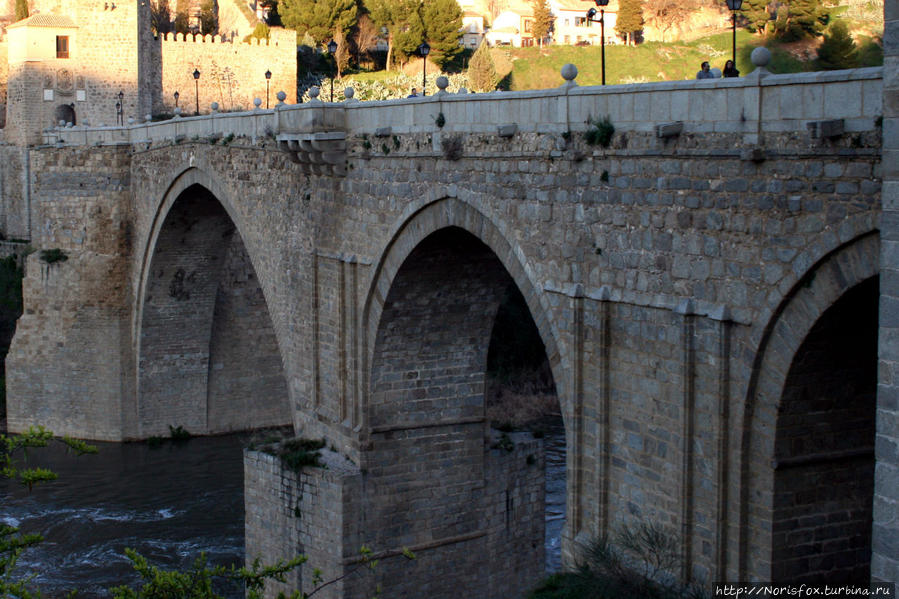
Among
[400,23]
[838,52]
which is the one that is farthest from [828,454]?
[400,23]

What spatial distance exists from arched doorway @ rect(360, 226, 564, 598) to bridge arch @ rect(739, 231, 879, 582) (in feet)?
17.8

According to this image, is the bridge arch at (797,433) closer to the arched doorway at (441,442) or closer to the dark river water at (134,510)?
the arched doorway at (441,442)

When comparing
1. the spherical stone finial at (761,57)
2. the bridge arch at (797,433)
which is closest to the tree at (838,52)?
the bridge arch at (797,433)

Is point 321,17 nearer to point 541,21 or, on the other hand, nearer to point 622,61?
point 622,61

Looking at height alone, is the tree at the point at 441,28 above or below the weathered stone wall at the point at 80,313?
above

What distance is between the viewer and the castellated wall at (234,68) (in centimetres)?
4522

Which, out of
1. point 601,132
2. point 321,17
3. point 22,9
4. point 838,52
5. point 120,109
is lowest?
point 601,132

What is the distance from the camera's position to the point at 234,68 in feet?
154

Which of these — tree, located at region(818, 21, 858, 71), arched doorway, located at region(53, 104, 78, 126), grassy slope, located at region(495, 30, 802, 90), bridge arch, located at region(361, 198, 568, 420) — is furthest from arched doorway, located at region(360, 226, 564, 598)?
grassy slope, located at region(495, 30, 802, 90)

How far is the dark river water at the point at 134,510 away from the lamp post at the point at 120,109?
17765 millimetres

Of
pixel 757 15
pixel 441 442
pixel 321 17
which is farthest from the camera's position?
pixel 321 17

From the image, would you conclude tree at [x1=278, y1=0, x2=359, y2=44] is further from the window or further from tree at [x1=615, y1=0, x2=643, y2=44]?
the window

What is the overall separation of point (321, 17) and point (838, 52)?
71.7 ft

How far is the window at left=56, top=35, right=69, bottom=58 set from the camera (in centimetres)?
3838
